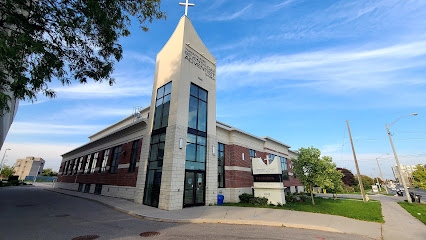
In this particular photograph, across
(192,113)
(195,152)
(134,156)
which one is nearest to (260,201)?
(195,152)

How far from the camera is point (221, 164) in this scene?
747 inches

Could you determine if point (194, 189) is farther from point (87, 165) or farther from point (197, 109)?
point (87, 165)

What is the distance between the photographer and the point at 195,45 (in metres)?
17.7

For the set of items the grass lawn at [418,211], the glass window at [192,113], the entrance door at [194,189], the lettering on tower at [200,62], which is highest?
the lettering on tower at [200,62]

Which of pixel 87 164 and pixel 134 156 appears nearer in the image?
pixel 134 156

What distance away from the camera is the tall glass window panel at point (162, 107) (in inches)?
619

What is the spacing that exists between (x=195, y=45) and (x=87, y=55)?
414 inches

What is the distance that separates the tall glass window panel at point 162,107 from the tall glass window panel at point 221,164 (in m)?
6.63

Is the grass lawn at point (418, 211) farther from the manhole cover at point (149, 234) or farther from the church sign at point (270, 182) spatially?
the manhole cover at point (149, 234)

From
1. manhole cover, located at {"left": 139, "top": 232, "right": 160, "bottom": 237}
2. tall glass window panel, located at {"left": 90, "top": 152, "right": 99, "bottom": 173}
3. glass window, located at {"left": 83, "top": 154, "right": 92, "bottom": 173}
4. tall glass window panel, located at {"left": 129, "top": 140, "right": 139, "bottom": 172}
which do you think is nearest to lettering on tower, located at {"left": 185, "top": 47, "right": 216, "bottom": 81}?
tall glass window panel, located at {"left": 129, "top": 140, "right": 139, "bottom": 172}

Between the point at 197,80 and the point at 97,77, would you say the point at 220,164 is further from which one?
the point at 97,77

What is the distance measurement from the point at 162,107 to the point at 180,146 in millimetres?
4489

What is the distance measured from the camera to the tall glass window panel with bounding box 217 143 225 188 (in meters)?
18.3

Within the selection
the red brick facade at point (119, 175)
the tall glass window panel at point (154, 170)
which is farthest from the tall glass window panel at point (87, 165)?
the tall glass window panel at point (154, 170)
